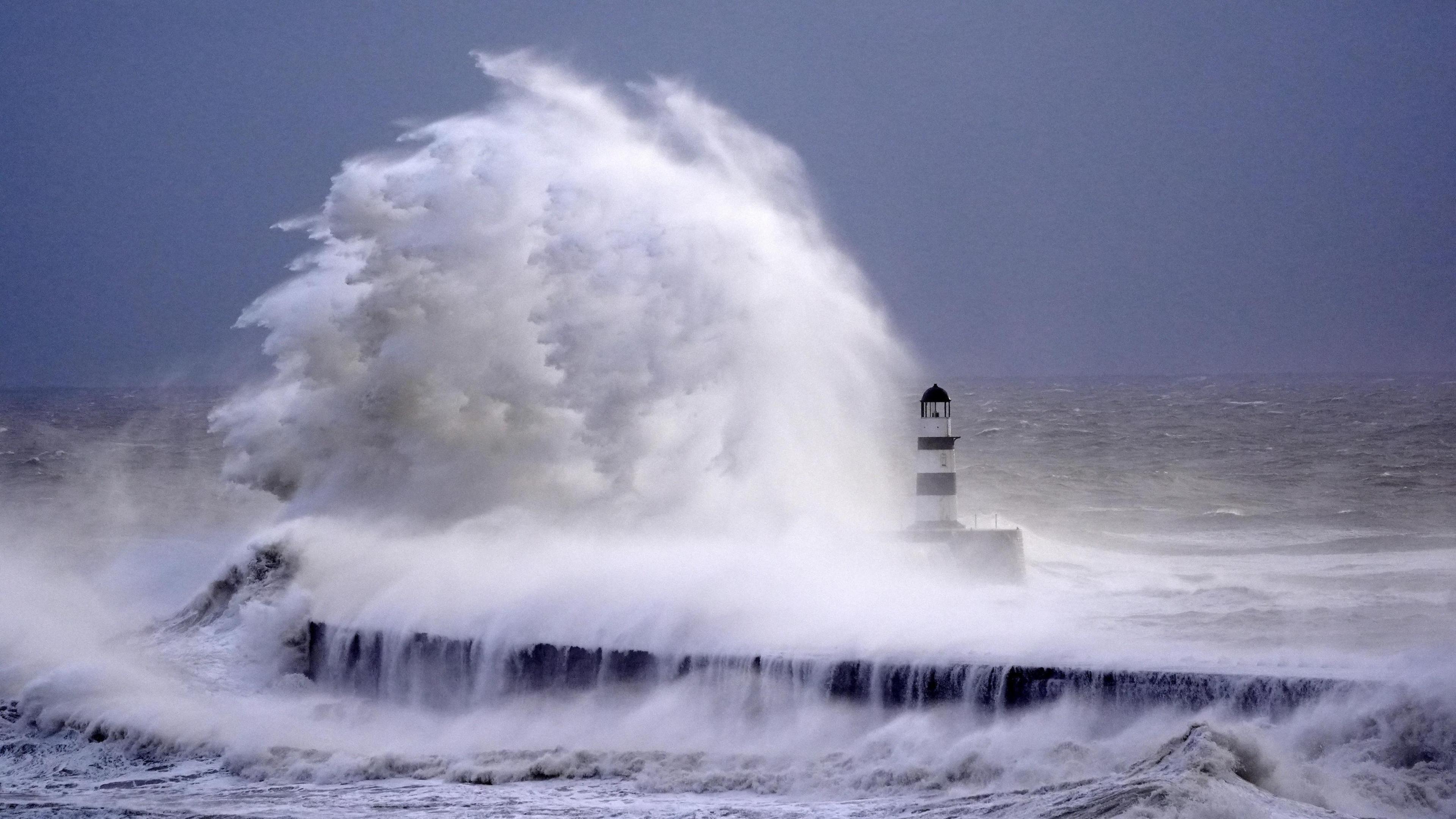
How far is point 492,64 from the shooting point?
19016 millimetres

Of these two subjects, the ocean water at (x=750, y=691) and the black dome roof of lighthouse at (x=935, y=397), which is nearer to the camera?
the ocean water at (x=750, y=691)

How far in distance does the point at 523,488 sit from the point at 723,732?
5791 mm

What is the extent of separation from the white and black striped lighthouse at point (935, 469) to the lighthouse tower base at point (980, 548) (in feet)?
0.66

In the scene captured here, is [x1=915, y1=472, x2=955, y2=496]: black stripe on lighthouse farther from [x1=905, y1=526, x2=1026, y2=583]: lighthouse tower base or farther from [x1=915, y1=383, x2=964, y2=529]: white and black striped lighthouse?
[x1=905, y1=526, x2=1026, y2=583]: lighthouse tower base

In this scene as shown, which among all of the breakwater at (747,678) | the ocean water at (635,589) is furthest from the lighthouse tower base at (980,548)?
the breakwater at (747,678)

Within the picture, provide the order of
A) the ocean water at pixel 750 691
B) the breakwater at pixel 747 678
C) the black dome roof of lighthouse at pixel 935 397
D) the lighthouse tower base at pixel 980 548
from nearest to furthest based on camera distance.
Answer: the ocean water at pixel 750 691
the breakwater at pixel 747 678
the lighthouse tower base at pixel 980 548
the black dome roof of lighthouse at pixel 935 397

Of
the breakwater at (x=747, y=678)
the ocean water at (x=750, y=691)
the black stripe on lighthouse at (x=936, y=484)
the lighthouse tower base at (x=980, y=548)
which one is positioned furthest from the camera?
the black stripe on lighthouse at (x=936, y=484)

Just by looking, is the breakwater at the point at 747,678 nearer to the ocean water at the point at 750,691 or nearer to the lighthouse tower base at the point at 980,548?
the ocean water at the point at 750,691

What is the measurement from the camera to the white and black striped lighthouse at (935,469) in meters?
15.8

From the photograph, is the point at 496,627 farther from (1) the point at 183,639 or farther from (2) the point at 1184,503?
(2) the point at 1184,503

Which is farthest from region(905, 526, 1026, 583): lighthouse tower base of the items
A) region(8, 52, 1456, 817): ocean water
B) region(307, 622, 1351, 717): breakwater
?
region(307, 622, 1351, 717): breakwater

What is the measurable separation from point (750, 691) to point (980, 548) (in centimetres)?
489

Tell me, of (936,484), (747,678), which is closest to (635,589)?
(747,678)

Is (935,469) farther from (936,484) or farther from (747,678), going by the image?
(747,678)
